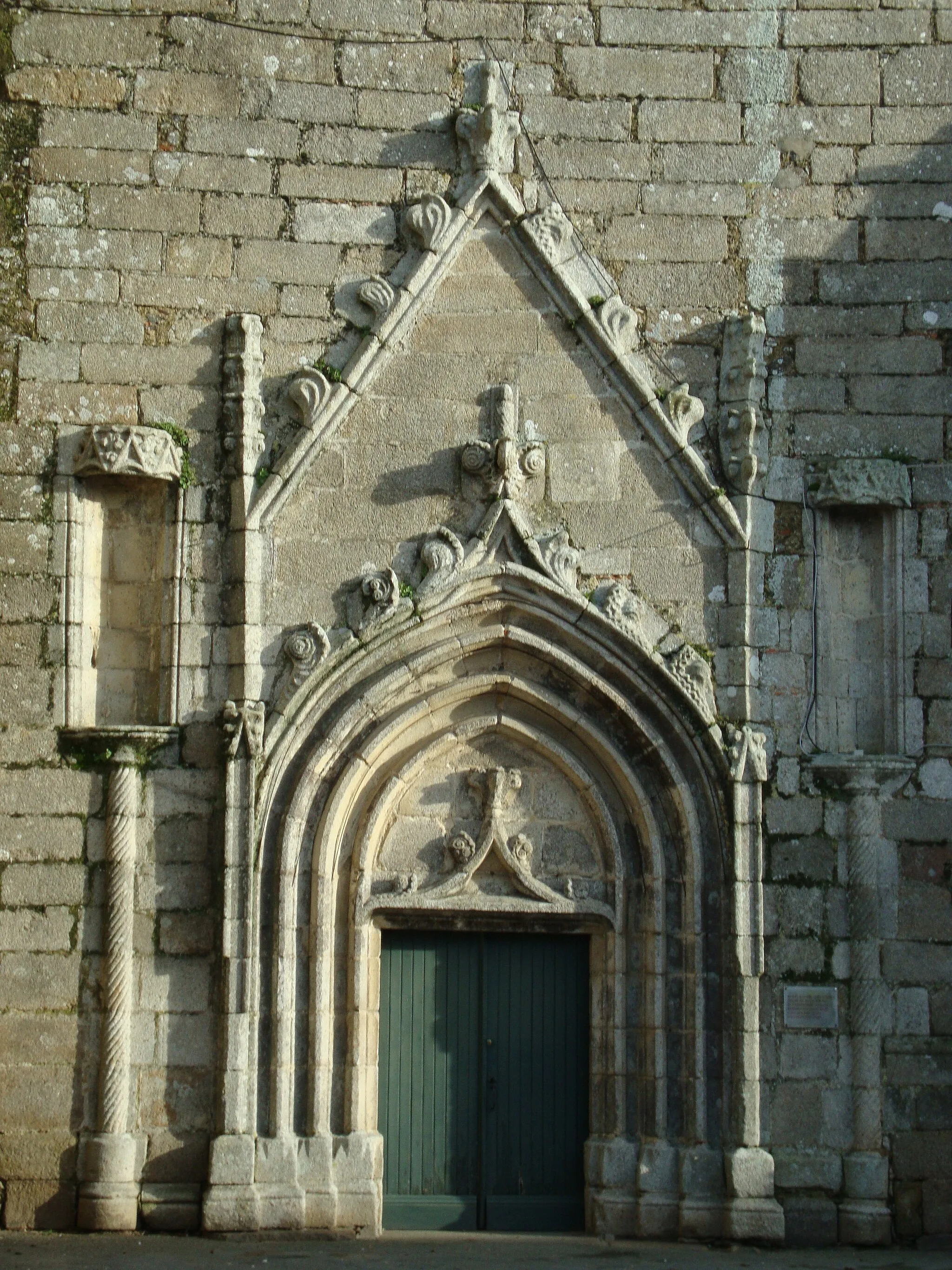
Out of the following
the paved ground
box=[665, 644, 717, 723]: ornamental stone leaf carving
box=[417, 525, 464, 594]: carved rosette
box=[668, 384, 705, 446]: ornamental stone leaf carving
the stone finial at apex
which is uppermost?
the stone finial at apex

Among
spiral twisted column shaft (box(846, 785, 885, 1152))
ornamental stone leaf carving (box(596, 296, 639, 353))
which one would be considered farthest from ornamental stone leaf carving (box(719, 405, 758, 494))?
spiral twisted column shaft (box(846, 785, 885, 1152))

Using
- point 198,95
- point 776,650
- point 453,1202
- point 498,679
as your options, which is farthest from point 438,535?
point 453,1202

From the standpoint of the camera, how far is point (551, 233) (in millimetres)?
8719

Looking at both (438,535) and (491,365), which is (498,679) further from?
(491,365)

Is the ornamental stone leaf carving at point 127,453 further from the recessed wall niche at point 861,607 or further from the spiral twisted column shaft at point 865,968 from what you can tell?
the spiral twisted column shaft at point 865,968

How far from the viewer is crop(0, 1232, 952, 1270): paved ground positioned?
740 centimetres

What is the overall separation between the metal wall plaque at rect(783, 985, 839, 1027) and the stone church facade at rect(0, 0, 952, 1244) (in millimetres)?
23

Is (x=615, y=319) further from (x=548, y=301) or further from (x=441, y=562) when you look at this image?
(x=441, y=562)

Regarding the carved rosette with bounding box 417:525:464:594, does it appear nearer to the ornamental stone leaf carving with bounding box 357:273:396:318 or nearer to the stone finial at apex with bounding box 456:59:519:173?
the ornamental stone leaf carving with bounding box 357:273:396:318

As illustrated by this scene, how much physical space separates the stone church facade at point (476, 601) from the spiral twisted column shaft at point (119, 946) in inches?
0.8

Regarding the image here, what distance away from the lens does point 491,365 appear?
8703 mm

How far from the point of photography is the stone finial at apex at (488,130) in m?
8.70

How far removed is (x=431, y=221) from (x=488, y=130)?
0.53 meters

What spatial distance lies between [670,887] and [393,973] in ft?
4.55
